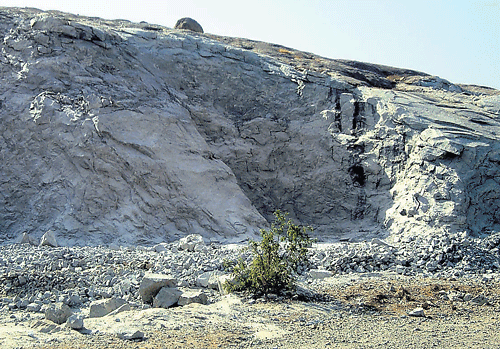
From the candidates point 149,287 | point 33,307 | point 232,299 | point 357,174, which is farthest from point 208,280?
point 357,174

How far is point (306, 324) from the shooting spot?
6801 millimetres

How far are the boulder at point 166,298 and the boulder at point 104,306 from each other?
453mm

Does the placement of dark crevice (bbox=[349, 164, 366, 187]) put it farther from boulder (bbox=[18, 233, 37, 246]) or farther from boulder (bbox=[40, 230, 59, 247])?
boulder (bbox=[18, 233, 37, 246])

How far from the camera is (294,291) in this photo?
26.6 ft

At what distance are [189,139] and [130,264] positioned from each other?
247 inches

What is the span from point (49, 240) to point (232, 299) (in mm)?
5147

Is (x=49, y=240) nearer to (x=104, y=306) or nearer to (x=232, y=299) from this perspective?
(x=104, y=306)

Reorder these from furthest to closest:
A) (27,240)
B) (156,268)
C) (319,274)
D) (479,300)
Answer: (27,240)
(319,274)
(156,268)
(479,300)

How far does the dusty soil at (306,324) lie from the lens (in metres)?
5.95

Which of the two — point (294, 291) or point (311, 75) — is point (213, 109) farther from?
point (294, 291)

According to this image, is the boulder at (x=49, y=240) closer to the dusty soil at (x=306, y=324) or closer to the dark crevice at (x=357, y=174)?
the dusty soil at (x=306, y=324)

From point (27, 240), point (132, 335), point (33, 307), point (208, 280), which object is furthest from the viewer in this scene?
point (27, 240)

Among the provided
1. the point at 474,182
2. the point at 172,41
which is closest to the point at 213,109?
the point at 172,41

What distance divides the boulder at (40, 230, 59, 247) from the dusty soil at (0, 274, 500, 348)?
4.28 m
